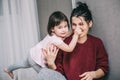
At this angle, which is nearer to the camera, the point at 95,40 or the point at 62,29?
the point at 95,40

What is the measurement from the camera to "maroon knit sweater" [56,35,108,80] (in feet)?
4.75

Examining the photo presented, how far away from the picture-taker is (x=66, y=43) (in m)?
1.56

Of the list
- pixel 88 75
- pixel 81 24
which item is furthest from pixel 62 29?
pixel 88 75

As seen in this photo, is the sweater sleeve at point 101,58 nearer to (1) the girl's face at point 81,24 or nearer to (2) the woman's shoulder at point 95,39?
(2) the woman's shoulder at point 95,39

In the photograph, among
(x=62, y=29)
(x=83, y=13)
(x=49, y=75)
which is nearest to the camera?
(x=49, y=75)

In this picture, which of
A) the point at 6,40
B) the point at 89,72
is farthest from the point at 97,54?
the point at 6,40

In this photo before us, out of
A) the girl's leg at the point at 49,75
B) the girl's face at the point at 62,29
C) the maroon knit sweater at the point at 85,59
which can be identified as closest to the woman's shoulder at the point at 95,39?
the maroon knit sweater at the point at 85,59

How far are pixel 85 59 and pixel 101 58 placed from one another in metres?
0.11

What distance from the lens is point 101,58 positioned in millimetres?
1465

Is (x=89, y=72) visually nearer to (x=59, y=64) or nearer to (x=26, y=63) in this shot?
(x=59, y=64)

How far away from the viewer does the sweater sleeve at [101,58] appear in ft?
4.76

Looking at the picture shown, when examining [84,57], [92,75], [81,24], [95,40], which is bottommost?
[92,75]

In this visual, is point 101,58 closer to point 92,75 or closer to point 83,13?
point 92,75

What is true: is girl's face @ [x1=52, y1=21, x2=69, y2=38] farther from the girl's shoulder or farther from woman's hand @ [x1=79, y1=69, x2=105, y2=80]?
woman's hand @ [x1=79, y1=69, x2=105, y2=80]
